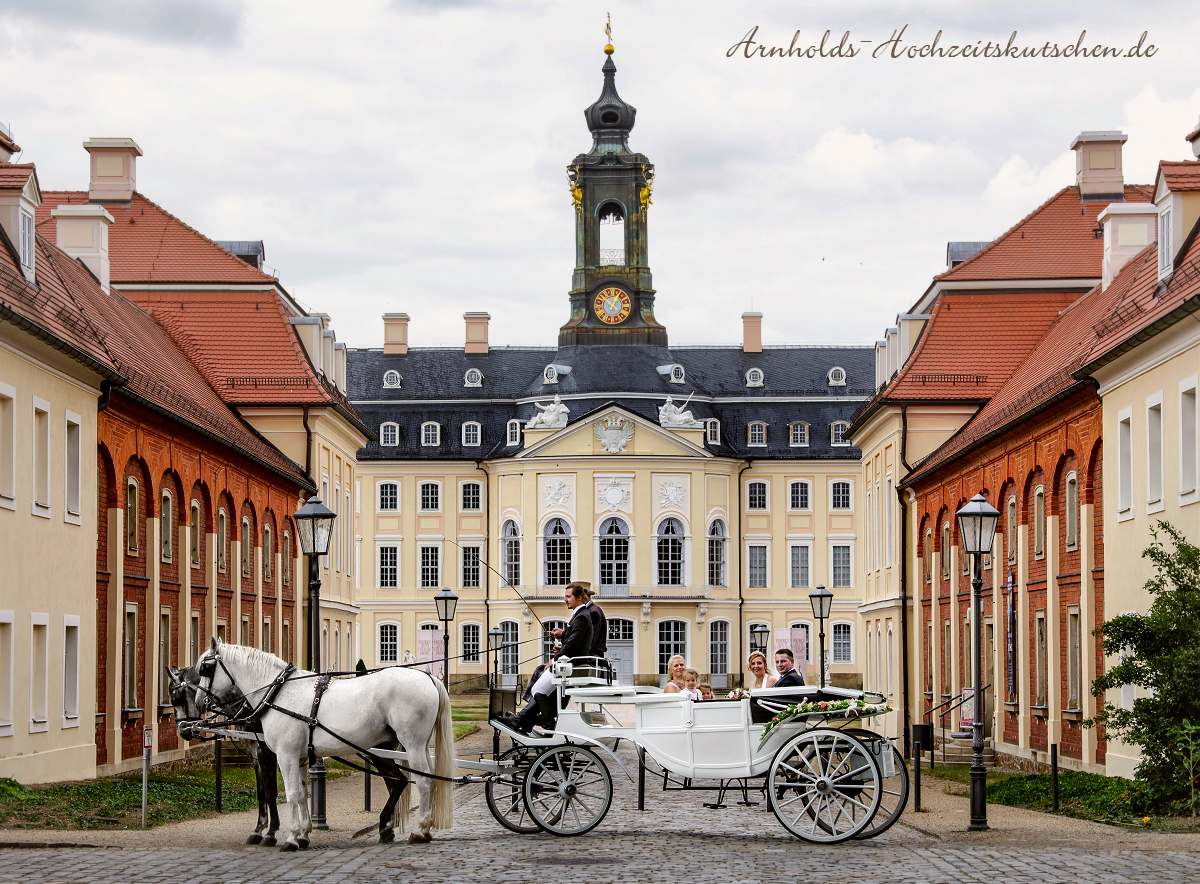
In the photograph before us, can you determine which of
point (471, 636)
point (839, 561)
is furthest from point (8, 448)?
point (839, 561)

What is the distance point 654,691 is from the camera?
719 inches

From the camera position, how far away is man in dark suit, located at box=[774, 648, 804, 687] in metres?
20.6

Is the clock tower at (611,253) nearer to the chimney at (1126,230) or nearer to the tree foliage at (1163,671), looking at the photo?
the chimney at (1126,230)

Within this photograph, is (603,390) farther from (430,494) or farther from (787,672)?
(787,672)

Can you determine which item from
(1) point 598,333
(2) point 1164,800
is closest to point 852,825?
(2) point 1164,800

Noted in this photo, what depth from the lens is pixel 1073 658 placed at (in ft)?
100

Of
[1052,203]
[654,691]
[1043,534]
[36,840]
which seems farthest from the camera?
[1052,203]

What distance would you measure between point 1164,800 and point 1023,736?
514 inches

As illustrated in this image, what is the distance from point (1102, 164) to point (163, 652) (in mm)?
24779

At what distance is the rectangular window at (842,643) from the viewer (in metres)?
90.2

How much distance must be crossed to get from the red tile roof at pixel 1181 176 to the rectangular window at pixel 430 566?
66.3 m

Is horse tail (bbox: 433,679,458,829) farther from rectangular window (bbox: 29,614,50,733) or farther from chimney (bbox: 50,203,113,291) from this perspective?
chimney (bbox: 50,203,113,291)

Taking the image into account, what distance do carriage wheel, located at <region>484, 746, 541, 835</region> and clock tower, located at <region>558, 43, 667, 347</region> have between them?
244ft

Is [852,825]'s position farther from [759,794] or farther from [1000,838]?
[759,794]
